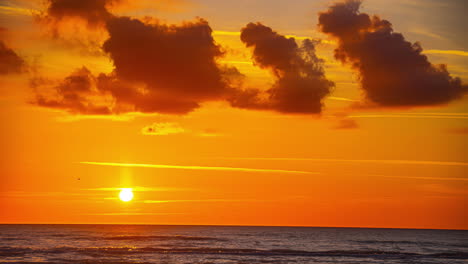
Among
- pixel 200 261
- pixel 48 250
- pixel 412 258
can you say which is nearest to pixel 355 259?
pixel 412 258

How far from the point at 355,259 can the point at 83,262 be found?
35814 mm

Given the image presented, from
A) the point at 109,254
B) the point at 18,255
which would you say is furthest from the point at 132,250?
the point at 18,255

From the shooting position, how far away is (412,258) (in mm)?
91812

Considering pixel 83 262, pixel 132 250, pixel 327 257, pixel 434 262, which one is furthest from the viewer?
pixel 132 250

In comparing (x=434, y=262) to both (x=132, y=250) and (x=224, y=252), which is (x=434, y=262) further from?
(x=132, y=250)

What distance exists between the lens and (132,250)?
98688mm

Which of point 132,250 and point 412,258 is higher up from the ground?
point 132,250

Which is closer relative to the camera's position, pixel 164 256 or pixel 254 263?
pixel 254 263

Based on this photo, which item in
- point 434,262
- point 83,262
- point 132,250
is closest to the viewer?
point 83,262

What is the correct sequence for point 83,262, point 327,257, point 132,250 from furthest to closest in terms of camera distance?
1. point 132,250
2. point 327,257
3. point 83,262

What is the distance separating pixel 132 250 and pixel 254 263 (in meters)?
27.2

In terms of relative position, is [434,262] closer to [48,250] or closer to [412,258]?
[412,258]

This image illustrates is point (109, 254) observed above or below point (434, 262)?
above

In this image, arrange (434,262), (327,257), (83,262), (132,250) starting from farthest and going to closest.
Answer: (132,250), (327,257), (434,262), (83,262)
